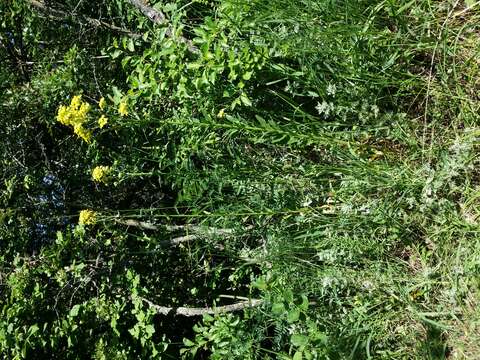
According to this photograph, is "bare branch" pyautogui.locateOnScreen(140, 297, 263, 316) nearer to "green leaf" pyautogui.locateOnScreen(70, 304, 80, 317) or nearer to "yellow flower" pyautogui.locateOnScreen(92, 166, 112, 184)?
"green leaf" pyautogui.locateOnScreen(70, 304, 80, 317)

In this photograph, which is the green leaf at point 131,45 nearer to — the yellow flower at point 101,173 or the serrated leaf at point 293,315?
the yellow flower at point 101,173

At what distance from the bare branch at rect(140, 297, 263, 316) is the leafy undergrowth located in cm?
1

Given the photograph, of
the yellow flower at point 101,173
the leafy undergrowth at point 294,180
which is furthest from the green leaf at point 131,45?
the yellow flower at point 101,173

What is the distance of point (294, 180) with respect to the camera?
118 inches

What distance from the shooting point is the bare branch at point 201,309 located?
135 inches

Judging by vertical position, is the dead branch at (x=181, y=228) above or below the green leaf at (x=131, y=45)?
below

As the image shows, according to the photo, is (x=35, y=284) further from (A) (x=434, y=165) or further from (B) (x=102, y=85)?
(A) (x=434, y=165)

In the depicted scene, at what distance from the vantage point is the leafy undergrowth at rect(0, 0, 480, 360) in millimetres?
2699

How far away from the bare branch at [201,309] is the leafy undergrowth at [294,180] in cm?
1

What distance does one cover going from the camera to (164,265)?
3.89 meters

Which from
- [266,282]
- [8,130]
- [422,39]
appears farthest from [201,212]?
[8,130]

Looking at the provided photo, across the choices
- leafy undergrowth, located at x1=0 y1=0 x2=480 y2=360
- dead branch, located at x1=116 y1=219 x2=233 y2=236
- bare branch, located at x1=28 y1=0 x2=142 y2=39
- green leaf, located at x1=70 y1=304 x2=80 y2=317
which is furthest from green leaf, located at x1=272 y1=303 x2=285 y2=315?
bare branch, located at x1=28 y1=0 x2=142 y2=39

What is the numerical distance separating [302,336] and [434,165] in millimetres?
1058

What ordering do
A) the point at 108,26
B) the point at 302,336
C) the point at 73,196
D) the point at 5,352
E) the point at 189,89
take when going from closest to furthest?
the point at 302,336 < the point at 189,89 < the point at 5,352 < the point at 108,26 < the point at 73,196
